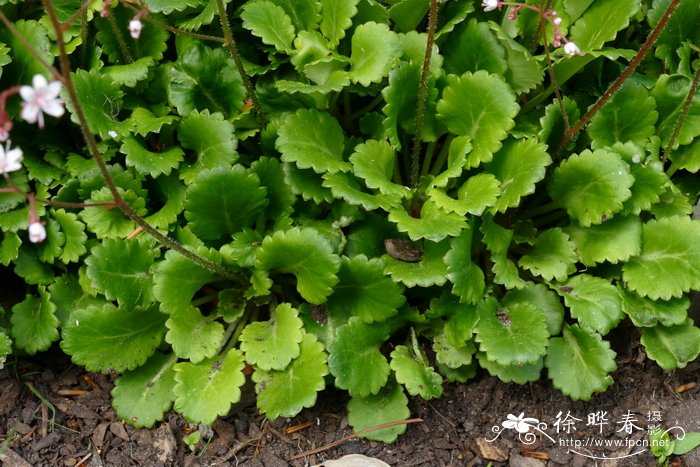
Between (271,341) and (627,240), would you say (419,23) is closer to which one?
(627,240)

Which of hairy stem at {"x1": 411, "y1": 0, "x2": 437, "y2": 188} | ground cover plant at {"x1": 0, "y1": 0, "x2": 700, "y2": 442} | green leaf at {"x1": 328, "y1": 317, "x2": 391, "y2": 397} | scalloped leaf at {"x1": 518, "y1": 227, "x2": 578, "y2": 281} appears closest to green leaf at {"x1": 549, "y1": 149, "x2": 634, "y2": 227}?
ground cover plant at {"x1": 0, "y1": 0, "x2": 700, "y2": 442}

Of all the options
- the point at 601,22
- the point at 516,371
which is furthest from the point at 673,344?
the point at 601,22

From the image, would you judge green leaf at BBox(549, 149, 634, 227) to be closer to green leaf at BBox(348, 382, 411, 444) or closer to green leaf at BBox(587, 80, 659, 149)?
green leaf at BBox(587, 80, 659, 149)

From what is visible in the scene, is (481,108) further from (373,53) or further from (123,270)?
(123,270)

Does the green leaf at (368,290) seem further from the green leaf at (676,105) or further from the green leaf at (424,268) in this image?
the green leaf at (676,105)

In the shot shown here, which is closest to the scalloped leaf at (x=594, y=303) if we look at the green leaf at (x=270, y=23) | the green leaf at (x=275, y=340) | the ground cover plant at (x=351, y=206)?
Answer: the ground cover plant at (x=351, y=206)

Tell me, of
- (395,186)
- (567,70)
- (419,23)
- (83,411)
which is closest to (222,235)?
(395,186)
